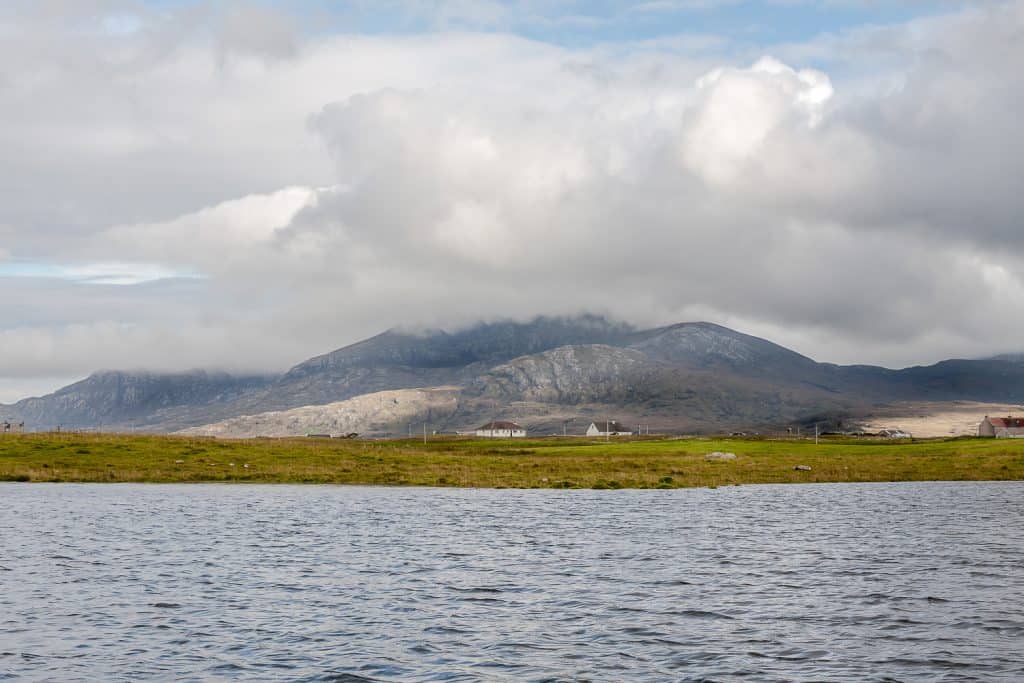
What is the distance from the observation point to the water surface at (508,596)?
27062 mm

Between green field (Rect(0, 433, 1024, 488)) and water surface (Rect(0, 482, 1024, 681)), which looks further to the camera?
green field (Rect(0, 433, 1024, 488))

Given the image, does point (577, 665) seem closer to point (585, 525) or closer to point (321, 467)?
point (585, 525)

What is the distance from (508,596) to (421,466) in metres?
92.0

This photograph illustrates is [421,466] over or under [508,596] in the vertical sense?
over

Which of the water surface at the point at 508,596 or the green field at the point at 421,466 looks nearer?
the water surface at the point at 508,596

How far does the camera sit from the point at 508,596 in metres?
Answer: 38.1

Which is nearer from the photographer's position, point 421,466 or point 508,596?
point 508,596

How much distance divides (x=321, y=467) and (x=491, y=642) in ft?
323

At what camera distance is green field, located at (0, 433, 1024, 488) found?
115 metres

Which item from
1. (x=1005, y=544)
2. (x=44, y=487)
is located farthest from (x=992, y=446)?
(x=44, y=487)

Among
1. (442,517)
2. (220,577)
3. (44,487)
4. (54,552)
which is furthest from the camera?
(44,487)

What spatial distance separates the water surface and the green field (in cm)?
4161

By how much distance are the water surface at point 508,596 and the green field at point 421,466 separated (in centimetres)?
4161

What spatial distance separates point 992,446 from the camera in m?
174
